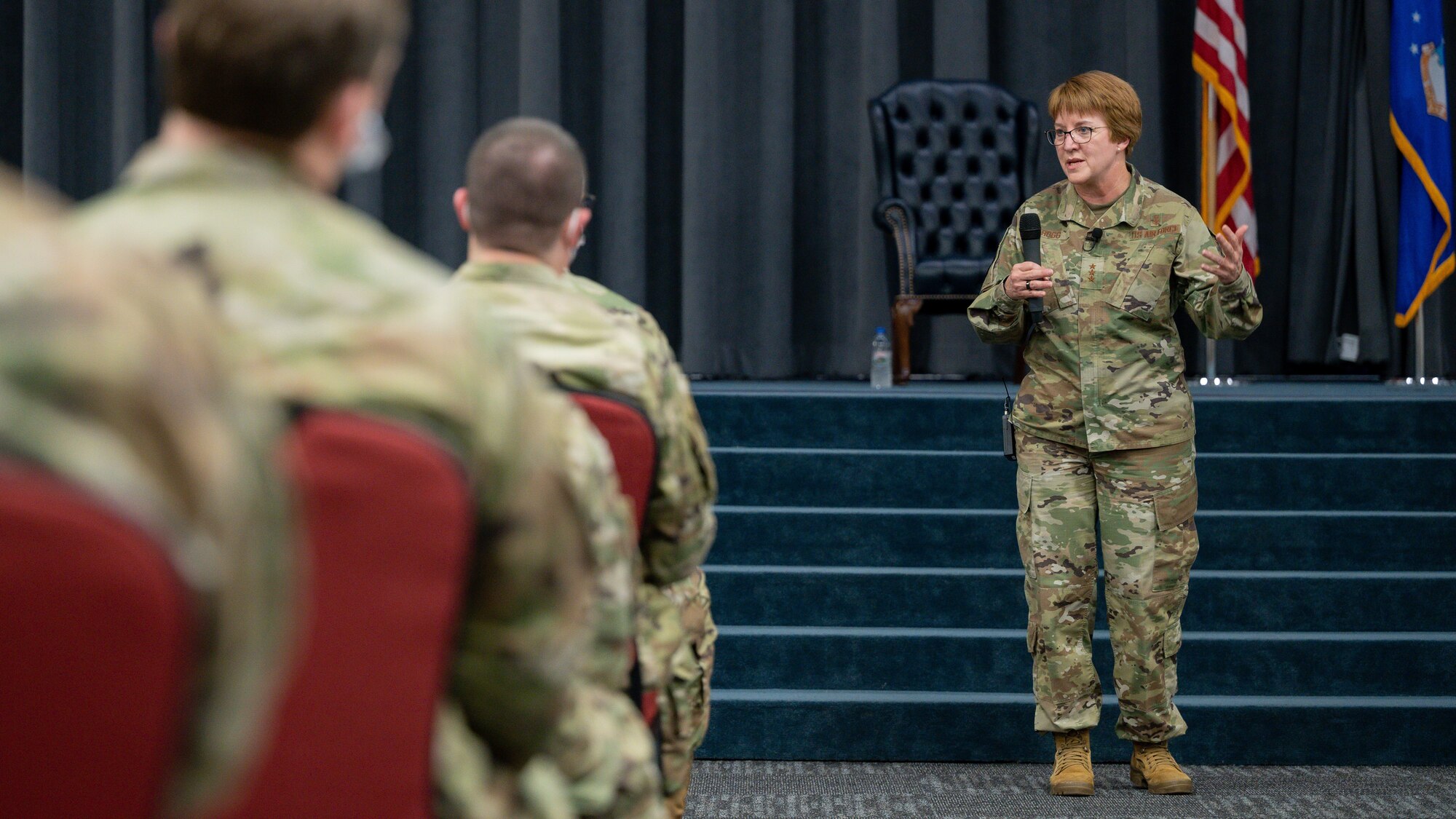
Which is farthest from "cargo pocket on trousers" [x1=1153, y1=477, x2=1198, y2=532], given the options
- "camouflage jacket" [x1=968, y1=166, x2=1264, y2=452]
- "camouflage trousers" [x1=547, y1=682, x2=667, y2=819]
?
"camouflage trousers" [x1=547, y1=682, x2=667, y2=819]

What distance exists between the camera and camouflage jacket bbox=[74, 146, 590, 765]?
0.73 meters

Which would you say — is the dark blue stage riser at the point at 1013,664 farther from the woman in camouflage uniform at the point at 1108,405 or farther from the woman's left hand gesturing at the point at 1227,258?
the woman's left hand gesturing at the point at 1227,258

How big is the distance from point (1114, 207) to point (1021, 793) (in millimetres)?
1280

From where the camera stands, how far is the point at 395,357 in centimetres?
75

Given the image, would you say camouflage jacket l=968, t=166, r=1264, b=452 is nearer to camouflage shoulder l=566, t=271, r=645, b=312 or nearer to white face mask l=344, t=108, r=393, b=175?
camouflage shoulder l=566, t=271, r=645, b=312

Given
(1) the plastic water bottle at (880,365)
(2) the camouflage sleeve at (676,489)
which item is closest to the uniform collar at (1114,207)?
(2) the camouflage sleeve at (676,489)

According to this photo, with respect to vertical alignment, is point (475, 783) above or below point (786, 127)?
below

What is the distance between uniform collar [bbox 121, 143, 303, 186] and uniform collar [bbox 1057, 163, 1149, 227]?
2.62 metres

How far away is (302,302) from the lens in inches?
29.0

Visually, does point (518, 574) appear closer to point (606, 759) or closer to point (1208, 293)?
point (606, 759)

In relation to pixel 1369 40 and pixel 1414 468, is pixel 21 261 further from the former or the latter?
pixel 1369 40

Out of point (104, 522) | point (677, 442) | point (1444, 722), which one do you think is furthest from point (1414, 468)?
point (104, 522)

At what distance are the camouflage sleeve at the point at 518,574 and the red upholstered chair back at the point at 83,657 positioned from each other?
0.20m

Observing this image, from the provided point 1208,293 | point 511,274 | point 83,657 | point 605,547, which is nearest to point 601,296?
point 511,274
